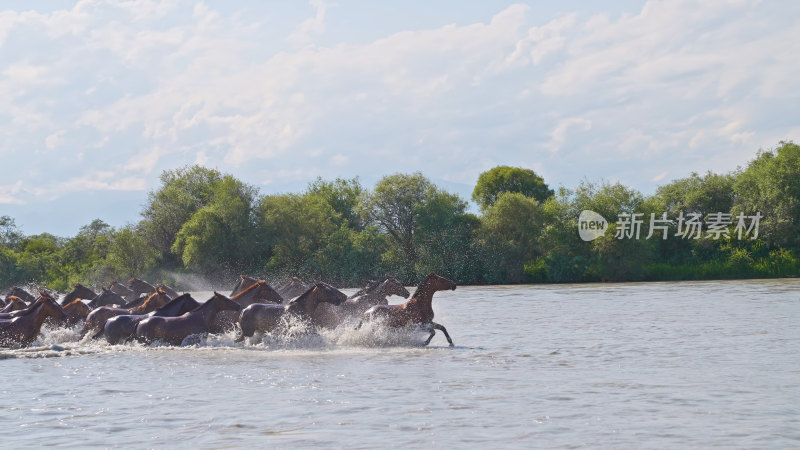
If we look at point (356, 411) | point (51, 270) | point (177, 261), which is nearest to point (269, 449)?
point (356, 411)

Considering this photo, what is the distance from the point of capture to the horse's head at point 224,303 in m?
15.6

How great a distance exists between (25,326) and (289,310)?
5261 mm

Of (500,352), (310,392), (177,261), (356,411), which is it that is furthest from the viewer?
(177,261)

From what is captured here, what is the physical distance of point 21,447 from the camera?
7.66 meters

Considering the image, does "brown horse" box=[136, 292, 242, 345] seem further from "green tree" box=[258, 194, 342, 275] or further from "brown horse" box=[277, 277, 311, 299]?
"green tree" box=[258, 194, 342, 275]

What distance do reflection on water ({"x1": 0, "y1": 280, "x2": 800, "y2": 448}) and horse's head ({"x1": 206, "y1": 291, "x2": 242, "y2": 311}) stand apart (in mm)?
563

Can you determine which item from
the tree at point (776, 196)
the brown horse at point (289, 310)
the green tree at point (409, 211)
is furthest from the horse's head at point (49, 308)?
the tree at point (776, 196)

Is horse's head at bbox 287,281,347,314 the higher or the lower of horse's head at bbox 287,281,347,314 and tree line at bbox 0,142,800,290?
the lower

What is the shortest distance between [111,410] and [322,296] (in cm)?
620

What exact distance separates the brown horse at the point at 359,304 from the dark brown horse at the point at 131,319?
273 cm

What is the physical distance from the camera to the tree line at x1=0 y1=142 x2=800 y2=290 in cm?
5131

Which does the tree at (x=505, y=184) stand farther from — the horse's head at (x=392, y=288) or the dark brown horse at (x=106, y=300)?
the horse's head at (x=392, y=288)

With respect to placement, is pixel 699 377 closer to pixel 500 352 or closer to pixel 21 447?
pixel 500 352

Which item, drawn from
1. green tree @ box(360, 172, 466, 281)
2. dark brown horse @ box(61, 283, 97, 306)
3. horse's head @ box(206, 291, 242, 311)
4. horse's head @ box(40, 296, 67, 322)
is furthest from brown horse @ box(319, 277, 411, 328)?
green tree @ box(360, 172, 466, 281)
